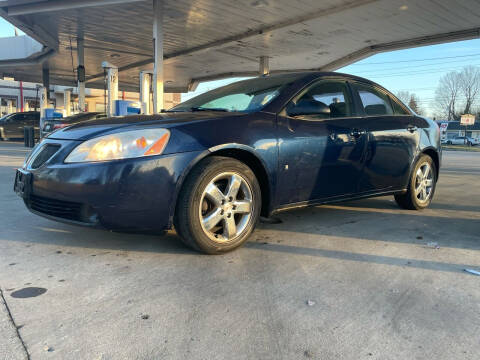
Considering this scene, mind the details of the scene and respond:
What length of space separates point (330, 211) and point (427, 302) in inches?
90.8

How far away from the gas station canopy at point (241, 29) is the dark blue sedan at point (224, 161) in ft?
29.9

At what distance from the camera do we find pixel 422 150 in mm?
4418

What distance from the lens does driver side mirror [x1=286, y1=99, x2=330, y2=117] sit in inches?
129

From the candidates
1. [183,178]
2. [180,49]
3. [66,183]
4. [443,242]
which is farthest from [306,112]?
[180,49]

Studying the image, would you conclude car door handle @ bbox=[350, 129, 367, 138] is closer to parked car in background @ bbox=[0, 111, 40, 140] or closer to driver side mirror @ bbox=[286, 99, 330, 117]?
driver side mirror @ bbox=[286, 99, 330, 117]

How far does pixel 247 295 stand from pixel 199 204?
2.55 ft

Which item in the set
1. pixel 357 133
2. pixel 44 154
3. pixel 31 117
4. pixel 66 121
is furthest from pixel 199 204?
pixel 31 117

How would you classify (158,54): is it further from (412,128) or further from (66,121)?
(412,128)

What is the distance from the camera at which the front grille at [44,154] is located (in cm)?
283

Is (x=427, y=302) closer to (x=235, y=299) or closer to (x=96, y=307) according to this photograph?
(x=235, y=299)

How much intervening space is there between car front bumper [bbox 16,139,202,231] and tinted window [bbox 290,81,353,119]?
1374mm

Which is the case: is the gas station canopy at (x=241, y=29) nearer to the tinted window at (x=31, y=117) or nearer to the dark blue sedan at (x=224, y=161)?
the tinted window at (x=31, y=117)

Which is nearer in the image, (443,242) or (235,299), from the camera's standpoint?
(235,299)

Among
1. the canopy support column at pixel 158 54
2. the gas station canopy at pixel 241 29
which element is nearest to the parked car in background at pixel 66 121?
the canopy support column at pixel 158 54
